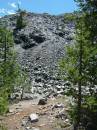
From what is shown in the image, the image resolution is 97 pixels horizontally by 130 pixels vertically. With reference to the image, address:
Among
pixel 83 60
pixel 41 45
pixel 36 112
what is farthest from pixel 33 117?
pixel 41 45

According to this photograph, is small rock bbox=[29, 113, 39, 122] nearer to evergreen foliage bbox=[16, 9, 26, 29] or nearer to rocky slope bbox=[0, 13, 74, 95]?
rocky slope bbox=[0, 13, 74, 95]

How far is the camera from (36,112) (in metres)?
45.3

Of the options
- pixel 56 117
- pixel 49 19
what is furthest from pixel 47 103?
pixel 49 19

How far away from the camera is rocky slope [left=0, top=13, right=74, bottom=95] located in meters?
94.9

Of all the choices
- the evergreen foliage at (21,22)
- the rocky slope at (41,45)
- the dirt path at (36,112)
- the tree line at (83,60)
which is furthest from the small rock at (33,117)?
the evergreen foliage at (21,22)

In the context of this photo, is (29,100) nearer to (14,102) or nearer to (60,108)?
(14,102)

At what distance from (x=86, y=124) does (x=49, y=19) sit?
384 ft

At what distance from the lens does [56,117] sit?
4053cm

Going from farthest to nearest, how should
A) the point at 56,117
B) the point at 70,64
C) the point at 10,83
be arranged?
the point at 10,83
the point at 56,117
the point at 70,64

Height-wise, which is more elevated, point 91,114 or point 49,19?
point 49,19

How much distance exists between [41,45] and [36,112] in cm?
7289

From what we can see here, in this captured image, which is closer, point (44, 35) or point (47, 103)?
point (47, 103)

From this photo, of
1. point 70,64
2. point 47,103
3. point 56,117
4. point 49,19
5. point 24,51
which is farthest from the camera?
point 49,19

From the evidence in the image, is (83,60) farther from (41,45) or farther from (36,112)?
(41,45)
